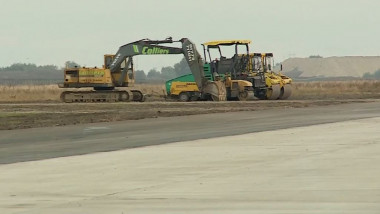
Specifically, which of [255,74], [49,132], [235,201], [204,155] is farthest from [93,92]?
[235,201]

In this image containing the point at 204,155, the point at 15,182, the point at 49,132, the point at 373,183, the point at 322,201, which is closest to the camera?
the point at 322,201

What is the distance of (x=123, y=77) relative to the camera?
53.2 m

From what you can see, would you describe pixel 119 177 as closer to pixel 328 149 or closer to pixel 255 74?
pixel 328 149

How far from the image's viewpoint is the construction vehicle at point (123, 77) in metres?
51.9

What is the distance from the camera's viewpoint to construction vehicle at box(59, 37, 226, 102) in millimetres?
51938

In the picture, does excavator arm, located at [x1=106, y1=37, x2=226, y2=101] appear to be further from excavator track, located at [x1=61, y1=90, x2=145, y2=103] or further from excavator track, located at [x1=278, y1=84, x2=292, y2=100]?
excavator track, located at [x1=278, y1=84, x2=292, y2=100]

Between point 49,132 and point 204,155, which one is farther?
point 49,132

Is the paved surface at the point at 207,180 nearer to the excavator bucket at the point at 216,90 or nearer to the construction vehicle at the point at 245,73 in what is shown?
the excavator bucket at the point at 216,90

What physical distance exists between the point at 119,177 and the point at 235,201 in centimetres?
341

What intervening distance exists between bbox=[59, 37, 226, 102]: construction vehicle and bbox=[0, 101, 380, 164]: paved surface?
19090 mm

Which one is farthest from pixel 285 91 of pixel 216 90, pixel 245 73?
pixel 216 90

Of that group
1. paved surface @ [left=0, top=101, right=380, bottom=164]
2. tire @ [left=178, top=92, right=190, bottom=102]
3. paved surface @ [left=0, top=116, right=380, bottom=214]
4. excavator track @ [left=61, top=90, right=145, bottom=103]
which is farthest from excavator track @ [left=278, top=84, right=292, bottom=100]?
paved surface @ [left=0, top=116, right=380, bottom=214]

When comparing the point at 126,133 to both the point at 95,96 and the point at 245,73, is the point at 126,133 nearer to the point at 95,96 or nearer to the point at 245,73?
the point at 95,96

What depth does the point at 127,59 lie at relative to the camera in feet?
175
